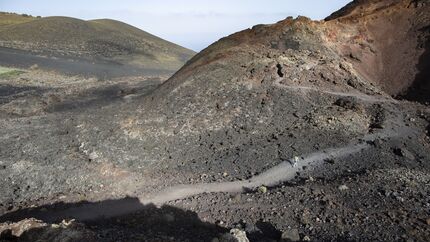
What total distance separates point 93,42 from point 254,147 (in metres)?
47.2

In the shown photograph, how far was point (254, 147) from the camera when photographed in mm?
20469

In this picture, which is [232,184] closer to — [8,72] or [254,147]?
[254,147]

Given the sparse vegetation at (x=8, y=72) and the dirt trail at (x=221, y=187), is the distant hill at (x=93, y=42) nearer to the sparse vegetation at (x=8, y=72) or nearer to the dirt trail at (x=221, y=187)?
the sparse vegetation at (x=8, y=72)

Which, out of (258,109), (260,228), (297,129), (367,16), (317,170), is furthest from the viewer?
(367,16)

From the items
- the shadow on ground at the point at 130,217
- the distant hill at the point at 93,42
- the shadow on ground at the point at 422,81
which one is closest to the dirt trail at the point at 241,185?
the shadow on ground at the point at 130,217

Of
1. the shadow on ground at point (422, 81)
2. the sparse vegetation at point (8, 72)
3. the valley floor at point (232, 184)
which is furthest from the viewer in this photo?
the sparse vegetation at point (8, 72)

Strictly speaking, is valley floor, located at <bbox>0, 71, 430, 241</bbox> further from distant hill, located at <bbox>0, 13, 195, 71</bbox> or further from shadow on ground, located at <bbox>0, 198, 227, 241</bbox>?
distant hill, located at <bbox>0, 13, 195, 71</bbox>

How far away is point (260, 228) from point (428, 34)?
1729cm

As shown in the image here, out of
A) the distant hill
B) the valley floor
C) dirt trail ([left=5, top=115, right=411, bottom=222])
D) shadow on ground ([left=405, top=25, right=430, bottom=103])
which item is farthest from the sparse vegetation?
shadow on ground ([left=405, top=25, right=430, bottom=103])

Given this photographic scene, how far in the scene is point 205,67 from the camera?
84.6 feet

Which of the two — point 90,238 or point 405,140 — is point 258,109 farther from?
point 90,238

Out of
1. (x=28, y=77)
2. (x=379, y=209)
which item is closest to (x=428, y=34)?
(x=379, y=209)

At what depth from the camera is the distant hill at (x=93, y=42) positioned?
58000mm

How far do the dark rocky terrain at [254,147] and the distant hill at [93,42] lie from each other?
27033 mm
